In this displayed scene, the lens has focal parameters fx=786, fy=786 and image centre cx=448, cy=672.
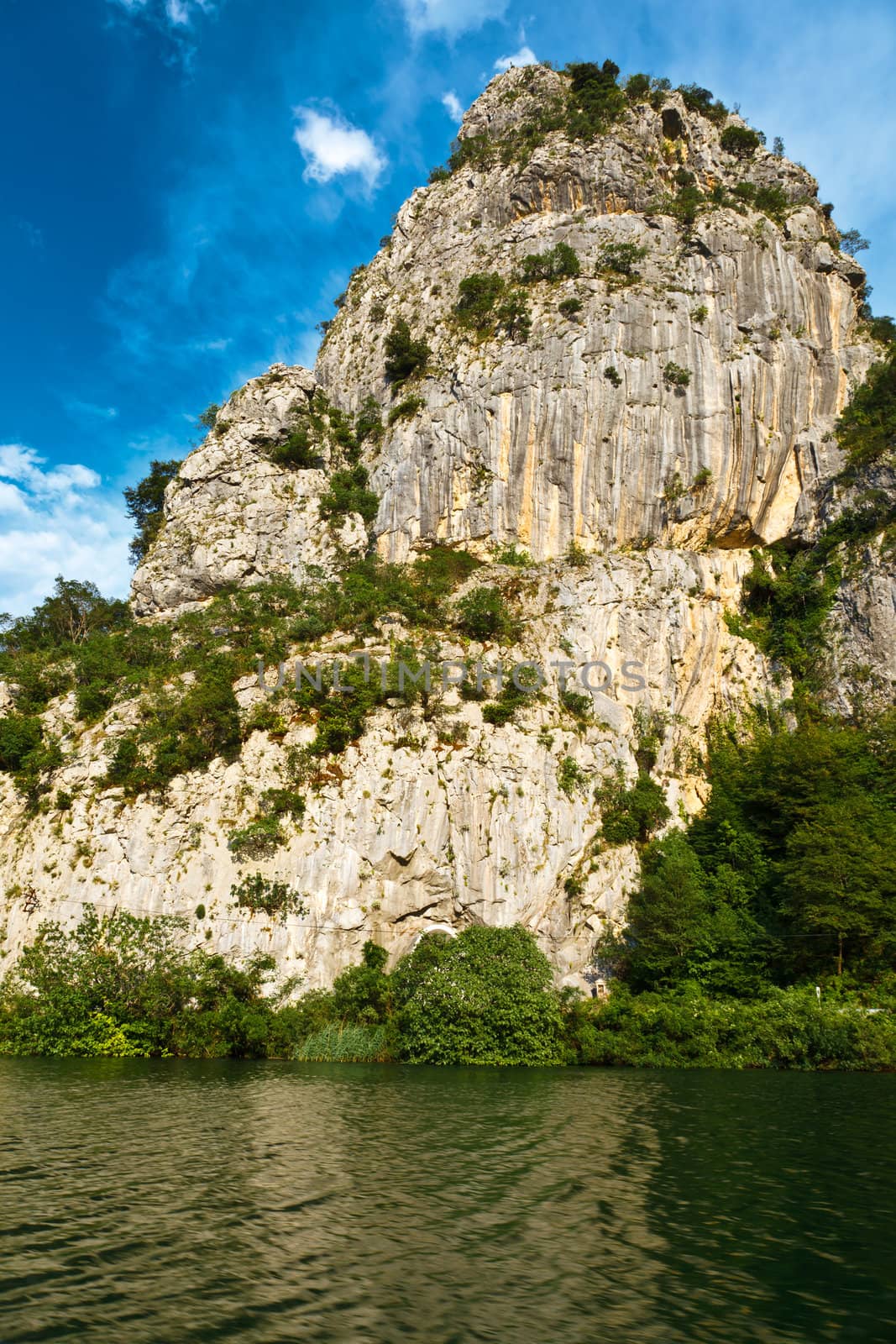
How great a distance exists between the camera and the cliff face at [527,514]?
3469cm

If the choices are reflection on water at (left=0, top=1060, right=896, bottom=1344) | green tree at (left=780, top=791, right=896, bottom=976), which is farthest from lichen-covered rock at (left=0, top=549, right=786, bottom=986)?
reflection on water at (left=0, top=1060, right=896, bottom=1344)

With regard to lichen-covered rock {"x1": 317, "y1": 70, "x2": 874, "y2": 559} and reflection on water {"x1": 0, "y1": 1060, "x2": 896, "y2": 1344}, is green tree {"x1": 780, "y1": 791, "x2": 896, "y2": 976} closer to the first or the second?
reflection on water {"x1": 0, "y1": 1060, "x2": 896, "y2": 1344}

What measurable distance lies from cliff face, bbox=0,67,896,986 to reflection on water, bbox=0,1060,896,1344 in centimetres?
1664

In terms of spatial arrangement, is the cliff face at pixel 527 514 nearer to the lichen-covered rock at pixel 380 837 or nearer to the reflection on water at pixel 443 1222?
the lichen-covered rock at pixel 380 837

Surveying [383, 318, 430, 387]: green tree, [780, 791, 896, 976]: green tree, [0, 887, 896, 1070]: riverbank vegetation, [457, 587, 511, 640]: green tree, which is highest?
[383, 318, 430, 387]: green tree

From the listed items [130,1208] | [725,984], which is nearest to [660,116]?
[725,984]

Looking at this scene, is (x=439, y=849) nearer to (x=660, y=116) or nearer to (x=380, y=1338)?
(x=380, y=1338)

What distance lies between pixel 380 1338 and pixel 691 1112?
1331cm

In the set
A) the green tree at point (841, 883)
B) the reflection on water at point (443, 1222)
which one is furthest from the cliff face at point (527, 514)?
the reflection on water at point (443, 1222)

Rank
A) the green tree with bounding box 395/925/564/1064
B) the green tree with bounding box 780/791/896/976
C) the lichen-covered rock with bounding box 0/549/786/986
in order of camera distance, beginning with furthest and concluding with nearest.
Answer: the lichen-covered rock with bounding box 0/549/786/986
the green tree with bounding box 780/791/896/976
the green tree with bounding box 395/925/564/1064

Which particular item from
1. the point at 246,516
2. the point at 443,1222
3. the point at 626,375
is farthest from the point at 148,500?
the point at 443,1222

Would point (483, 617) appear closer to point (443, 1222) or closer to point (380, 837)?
point (380, 837)

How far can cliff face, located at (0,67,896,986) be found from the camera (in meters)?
34.7

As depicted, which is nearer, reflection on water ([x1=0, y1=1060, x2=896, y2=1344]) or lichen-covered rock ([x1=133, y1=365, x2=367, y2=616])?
reflection on water ([x1=0, y1=1060, x2=896, y2=1344])
